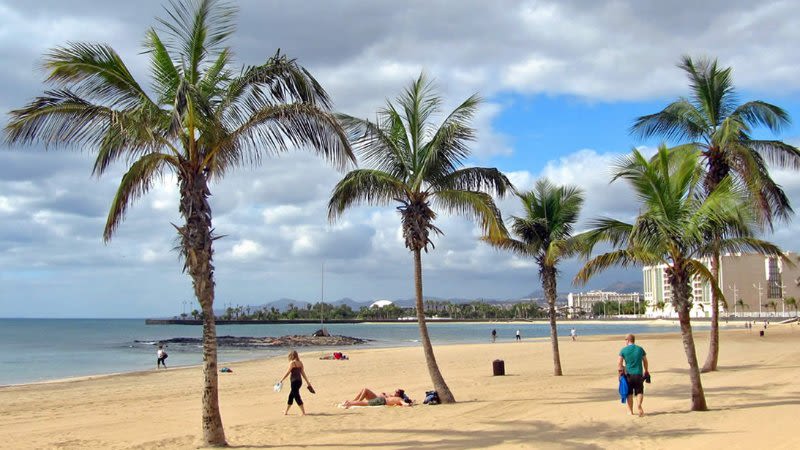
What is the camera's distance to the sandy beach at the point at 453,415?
34.8 feet

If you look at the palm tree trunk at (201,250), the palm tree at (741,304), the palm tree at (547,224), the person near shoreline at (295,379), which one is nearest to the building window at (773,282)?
the palm tree at (741,304)

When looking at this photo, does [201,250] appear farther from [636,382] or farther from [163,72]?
[636,382]

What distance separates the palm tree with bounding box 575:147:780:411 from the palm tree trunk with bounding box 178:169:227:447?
23.9ft

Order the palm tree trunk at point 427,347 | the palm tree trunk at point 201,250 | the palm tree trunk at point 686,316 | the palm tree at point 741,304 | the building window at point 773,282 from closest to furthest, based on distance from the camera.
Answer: the palm tree trunk at point 201,250 < the palm tree trunk at point 686,316 < the palm tree trunk at point 427,347 < the palm tree at point 741,304 < the building window at point 773,282

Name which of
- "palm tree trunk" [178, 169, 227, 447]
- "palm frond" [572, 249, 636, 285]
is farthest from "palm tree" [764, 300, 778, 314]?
"palm tree trunk" [178, 169, 227, 447]

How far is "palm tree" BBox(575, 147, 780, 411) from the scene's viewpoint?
12367 mm

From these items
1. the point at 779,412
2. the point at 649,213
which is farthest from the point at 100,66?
the point at 779,412

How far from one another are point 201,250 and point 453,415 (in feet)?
20.0

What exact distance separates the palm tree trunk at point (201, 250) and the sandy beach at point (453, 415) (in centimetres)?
153

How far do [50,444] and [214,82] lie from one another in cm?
666

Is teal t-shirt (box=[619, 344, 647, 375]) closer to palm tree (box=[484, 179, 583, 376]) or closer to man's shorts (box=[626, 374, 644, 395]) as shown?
man's shorts (box=[626, 374, 644, 395])

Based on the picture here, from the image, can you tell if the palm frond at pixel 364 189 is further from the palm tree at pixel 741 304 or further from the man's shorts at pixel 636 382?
the palm tree at pixel 741 304

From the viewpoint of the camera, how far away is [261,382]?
23.8 m

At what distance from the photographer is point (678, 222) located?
499 inches
